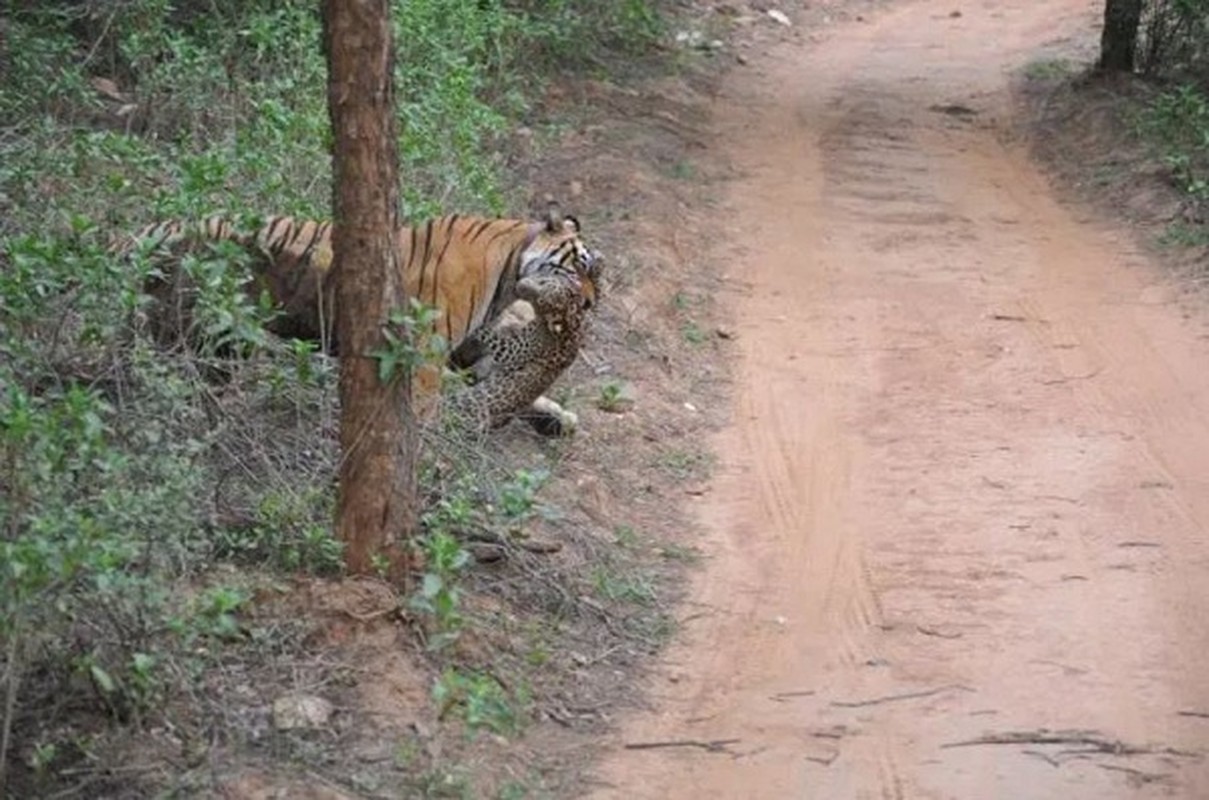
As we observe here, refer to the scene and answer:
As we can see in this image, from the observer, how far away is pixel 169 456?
19.4 feet

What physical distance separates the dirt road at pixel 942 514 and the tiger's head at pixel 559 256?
3.43 feet

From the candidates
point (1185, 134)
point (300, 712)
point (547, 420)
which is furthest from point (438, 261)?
point (1185, 134)

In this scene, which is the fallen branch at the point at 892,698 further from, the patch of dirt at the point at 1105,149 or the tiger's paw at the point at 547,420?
the patch of dirt at the point at 1105,149

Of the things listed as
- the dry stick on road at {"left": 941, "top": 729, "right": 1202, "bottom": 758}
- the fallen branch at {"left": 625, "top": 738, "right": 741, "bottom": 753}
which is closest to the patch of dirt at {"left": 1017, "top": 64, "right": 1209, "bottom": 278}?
the dry stick on road at {"left": 941, "top": 729, "right": 1202, "bottom": 758}

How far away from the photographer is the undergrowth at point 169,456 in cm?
529

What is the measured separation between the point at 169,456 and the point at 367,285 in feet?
2.65

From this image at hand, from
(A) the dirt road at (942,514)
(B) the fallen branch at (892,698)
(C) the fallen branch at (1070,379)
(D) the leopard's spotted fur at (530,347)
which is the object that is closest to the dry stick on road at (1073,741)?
(A) the dirt road at (942,514)

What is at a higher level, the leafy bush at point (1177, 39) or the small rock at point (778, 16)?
the leafy bush at point (1177, 39)

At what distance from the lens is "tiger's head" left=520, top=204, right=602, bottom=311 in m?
8.54

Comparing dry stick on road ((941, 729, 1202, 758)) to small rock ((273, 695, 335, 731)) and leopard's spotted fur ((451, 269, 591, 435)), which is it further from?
leopard's spotted fur ((451, 269, 591, 435))

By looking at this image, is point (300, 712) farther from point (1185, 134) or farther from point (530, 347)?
point (1185, 134)

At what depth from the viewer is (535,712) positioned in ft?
20.7

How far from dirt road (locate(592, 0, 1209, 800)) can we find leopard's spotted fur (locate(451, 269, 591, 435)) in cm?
88

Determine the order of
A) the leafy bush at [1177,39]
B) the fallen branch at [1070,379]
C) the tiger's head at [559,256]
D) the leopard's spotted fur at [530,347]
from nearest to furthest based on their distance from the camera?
the leopard's spotted fur at [530,347], the tiger's head at [559,256], the fallen branch at [1070,379], the leafy bush at [1177,39]
